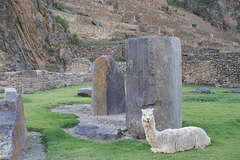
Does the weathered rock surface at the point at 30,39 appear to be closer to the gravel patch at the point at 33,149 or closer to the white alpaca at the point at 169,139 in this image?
the gravel patch at the point at 33,149

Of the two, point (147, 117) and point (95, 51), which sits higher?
point (95, 51)

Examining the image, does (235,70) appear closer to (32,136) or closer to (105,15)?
(32,136)

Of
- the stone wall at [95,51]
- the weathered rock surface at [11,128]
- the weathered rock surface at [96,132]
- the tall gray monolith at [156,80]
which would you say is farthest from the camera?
the stone wall at [95,51]

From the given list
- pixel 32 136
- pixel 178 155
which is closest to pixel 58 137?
pixel 32 136

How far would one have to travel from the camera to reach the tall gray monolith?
16.1 feet

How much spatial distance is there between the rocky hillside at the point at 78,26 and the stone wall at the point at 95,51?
36 cm

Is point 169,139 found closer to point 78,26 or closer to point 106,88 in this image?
point 106,88

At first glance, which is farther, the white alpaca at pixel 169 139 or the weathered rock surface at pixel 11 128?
the white alpaca at pixel 169 139

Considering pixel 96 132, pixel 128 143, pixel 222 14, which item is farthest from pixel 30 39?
pixel 222 14

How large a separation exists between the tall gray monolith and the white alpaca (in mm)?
543

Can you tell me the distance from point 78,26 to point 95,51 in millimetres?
5173

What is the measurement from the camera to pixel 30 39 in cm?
1881

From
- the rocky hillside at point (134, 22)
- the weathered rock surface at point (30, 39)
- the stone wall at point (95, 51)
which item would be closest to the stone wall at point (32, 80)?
the weathered rock surface at point (30, 39)

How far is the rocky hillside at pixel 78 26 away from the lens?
1686 centimetres
